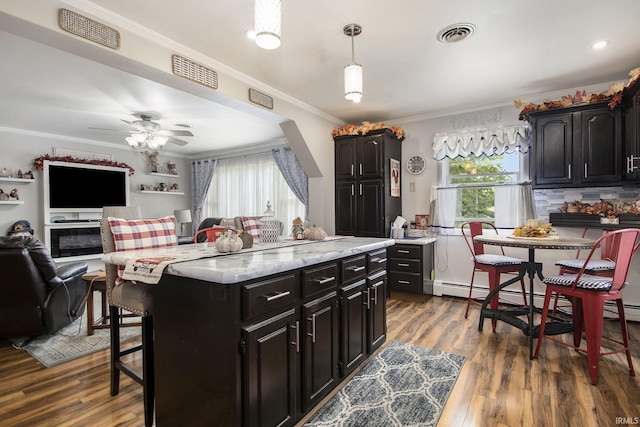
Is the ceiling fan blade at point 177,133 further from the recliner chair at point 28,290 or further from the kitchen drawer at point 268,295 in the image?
the kitchen drawer at point 268,295

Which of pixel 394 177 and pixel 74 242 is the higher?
pixel 394 177

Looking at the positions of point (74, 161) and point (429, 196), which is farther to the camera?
point (74, 161)

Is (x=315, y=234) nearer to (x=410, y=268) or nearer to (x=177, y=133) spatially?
(x=410, y=268)

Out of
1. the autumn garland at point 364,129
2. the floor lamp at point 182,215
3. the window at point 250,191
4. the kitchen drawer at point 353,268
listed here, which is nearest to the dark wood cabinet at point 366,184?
the autumn garland at point 364,129

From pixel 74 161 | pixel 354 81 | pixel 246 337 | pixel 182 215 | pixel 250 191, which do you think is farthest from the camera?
pixel 182 215

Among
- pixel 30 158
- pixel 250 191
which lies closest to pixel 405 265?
pixel 250 191

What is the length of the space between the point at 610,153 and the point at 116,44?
457 cm

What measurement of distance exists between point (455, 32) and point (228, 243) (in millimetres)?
2358

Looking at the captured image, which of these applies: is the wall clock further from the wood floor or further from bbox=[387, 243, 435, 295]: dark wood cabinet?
the wood floor

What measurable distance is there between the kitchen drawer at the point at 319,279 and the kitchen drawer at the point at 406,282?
236cm

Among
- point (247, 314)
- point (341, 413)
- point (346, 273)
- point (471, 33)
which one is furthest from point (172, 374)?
point (471, 33)

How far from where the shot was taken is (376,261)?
8.35 feet

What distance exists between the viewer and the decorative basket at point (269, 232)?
2.57m

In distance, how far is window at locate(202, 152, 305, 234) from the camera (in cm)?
622
